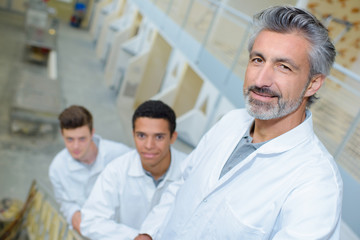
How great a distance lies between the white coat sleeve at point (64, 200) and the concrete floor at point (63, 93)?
2324 mm

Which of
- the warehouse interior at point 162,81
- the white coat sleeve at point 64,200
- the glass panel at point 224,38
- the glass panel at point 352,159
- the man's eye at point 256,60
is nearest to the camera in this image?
the man's eye at point 256,60

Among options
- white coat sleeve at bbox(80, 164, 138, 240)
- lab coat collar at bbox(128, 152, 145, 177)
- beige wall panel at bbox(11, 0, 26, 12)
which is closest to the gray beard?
lab coat collar at bbox(128, 152, 145, 177)

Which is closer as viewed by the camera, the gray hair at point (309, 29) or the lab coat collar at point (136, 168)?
the gray hair at point (309, 29)

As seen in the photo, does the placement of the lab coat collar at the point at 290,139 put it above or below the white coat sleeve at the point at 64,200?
above

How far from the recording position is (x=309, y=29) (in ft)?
4.36

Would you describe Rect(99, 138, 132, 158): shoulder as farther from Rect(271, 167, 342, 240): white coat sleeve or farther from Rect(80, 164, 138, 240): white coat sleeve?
Rect(271, 167, 342, 240): white coat sleeve

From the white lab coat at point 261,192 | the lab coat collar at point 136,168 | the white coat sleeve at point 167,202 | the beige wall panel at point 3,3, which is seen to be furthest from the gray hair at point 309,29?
the beige wall panel at point 3,3

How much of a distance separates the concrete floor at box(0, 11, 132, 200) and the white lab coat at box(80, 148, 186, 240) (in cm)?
326

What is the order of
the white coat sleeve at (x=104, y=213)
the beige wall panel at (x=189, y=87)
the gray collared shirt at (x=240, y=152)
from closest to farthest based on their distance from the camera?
1. the gray collared shirt at (x=240, y=152)
2. the white coat sleeve at (x=104, y=213)
3. the beige wall panel at (x=189, y=87)

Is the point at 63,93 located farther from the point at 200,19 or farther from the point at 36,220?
the point at 36,220

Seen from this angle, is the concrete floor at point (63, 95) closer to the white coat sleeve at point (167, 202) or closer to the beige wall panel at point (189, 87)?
the beige wall panel at point (189, 87)

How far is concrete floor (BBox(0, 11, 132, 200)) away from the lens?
18.5 ft

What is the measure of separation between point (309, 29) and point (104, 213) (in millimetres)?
1871

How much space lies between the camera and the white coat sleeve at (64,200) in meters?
2.88
